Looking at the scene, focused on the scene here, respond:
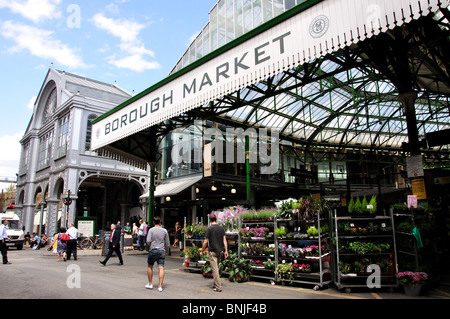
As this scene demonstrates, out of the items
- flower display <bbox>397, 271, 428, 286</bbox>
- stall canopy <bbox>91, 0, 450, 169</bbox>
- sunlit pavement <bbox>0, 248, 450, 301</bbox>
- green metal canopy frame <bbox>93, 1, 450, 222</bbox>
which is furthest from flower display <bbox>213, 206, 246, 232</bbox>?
flower display <bbox>397, 271, 428, 286</bbox>

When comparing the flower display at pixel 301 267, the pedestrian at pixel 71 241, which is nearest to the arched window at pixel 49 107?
the pedestrian at pixel 71 241

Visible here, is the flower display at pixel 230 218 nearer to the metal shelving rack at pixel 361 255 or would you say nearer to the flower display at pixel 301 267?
the flower display at pixel 301 267

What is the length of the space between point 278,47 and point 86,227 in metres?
19.2

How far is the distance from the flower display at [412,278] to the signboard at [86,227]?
19.9 m

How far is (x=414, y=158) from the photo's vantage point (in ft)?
31.0

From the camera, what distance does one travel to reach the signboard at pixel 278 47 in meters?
6.33

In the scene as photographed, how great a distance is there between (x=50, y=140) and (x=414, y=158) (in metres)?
33.4

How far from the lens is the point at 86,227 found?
22.0 m

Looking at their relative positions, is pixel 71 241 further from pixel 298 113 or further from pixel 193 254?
pixel 298 113

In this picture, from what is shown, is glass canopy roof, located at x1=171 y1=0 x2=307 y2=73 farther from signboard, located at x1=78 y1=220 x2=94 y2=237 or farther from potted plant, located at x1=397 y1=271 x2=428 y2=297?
signboard, located at x1=78 y1=220 x2=94 y2=237

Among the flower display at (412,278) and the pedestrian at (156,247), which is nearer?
the flower display at (412,278)

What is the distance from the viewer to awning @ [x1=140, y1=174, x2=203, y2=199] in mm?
22047
